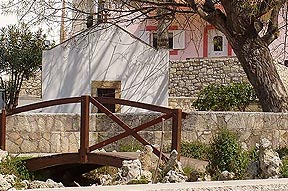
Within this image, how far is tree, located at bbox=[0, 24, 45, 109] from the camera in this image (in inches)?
1057

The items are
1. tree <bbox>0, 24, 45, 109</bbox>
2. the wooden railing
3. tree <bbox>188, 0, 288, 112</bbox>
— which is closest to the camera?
the wooden railing

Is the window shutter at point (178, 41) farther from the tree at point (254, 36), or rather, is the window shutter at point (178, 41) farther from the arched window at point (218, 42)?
the tree at point (254, 36)

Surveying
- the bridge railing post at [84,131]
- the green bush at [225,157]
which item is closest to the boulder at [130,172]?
the green bush at [225,157]

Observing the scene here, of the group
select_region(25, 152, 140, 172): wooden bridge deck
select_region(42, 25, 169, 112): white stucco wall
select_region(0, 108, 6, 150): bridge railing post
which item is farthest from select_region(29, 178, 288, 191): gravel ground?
select_region(42, 25, 169, 112): white stucco wall

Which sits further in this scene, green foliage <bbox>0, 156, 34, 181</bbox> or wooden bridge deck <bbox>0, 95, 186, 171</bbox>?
green foliage <bbox>0, 156, 34, 181</bbox>

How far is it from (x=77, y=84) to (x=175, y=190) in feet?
49.0

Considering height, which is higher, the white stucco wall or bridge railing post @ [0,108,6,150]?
the white stucco wall

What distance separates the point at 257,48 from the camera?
40.2ft

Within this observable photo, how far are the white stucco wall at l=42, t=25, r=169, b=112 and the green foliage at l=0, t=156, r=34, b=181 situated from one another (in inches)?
328

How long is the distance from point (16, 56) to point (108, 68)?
925cm

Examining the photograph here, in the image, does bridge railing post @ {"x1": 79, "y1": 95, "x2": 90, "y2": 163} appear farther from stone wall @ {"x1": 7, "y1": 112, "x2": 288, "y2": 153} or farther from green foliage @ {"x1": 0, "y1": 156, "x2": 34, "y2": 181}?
stone wall @ {"x1": 7, "y1": 112, "x2": 288, "y2": 153}

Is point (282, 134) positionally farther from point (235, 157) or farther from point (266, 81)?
point (235, 157)

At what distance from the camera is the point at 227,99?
17.9 metres

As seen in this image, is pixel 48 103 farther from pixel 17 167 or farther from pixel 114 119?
pixel 114 119
